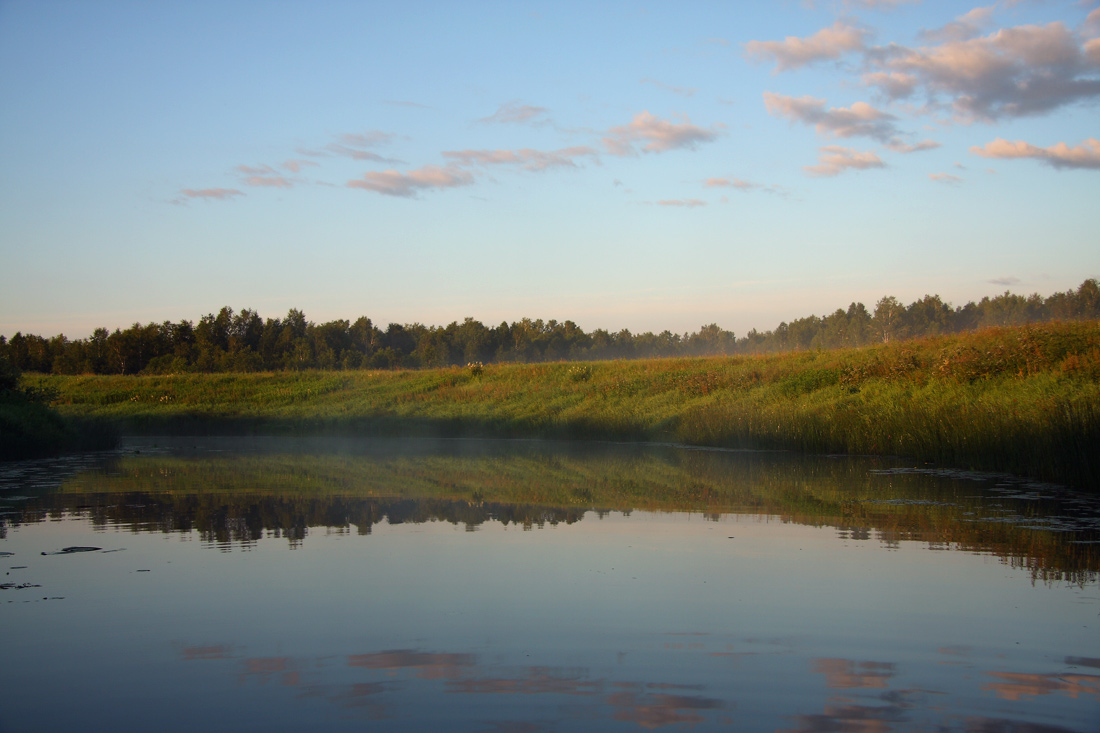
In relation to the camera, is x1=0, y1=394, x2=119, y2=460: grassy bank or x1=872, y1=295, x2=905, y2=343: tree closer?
x1=0, y1=394, x2=119, y2=460: grassy bank

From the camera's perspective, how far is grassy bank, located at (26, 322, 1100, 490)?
43.0 feet

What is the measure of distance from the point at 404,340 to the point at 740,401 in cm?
7722

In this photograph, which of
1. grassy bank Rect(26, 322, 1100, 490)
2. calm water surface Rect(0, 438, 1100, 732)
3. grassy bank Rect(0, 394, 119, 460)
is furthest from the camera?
grassy bank Rect(0, 394, 119, 460)

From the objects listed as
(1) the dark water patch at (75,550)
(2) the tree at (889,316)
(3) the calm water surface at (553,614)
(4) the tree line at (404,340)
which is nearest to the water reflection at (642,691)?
(3) the calm water surface at (553,614)

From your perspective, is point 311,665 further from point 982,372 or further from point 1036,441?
point 982,372

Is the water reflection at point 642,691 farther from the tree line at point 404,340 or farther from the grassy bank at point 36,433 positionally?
the tree line at point 404,340

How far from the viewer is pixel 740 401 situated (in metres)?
26.0

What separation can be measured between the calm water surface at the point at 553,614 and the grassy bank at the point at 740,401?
3.86 metres

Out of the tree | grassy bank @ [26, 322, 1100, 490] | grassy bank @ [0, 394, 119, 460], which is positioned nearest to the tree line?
the tree

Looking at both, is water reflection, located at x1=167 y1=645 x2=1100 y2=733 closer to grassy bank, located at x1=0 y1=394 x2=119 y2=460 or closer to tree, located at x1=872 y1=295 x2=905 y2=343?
grassy bank, located at x1=0 y1=394 x2=119 y2=460

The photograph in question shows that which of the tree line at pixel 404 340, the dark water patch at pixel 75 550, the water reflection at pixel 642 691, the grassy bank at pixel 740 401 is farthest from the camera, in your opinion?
the tree line at pixel 404 340

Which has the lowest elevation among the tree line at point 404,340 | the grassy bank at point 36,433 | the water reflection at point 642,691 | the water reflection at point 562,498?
the water reflection at point 562,498

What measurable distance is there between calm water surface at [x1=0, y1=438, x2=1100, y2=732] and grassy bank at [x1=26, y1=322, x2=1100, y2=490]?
152 inches

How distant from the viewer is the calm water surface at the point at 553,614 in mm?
3270
